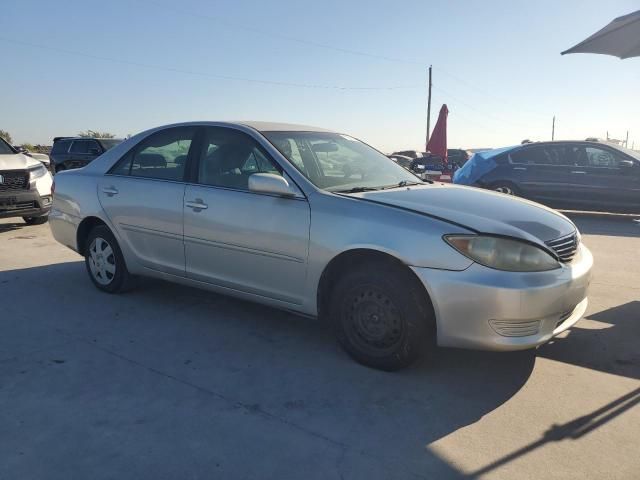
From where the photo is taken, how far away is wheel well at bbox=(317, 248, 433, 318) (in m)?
3.13

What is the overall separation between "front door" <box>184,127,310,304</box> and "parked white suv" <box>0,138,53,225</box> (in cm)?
539

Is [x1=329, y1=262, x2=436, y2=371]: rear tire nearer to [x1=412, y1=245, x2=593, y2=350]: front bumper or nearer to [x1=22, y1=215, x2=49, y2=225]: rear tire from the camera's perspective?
[x1=412, y1=245, x2=593, y2=350]: front bumper

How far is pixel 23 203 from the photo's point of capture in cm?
830

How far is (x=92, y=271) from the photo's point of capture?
501 cm

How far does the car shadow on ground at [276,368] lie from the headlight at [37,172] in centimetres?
427

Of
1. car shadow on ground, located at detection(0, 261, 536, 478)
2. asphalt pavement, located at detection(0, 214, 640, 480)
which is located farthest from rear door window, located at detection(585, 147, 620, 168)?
car shadow on ground, located at detection(0, 261, 536, 478)

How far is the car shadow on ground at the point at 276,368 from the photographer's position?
8.86 ft

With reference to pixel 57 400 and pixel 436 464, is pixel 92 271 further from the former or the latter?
pixel 436 464

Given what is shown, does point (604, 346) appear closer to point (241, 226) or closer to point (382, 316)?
point (382, 316)

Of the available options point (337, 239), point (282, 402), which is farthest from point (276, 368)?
point (337, 239)

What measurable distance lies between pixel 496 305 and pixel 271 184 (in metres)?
1.58

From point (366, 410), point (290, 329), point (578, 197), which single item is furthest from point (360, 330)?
point (578, 197)

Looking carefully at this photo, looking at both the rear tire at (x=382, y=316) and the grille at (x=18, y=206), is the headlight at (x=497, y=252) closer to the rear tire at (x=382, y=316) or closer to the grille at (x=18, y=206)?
the rear tire at (x=382, y=316)

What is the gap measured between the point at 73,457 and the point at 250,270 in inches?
66.0
